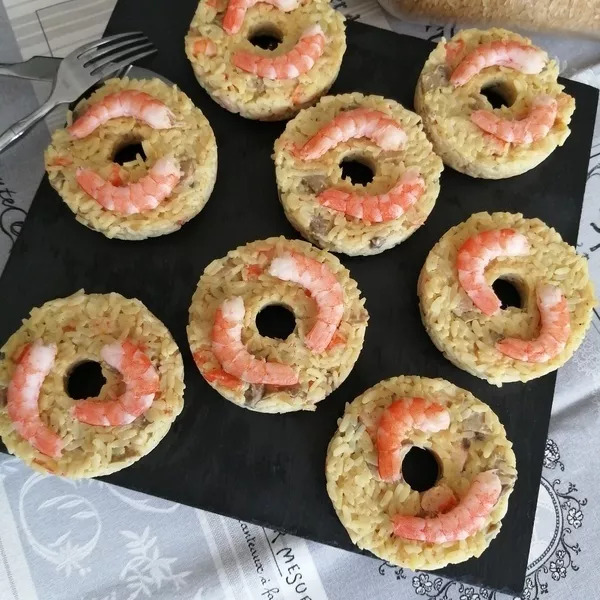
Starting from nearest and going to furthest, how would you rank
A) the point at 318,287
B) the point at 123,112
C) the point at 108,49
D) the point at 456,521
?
the point at 456,521, the point at 318,287, the point at 123,112, the point at 108,49

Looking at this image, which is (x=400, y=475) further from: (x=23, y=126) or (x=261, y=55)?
(x=23, y=126)

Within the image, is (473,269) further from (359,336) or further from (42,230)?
(42,230)

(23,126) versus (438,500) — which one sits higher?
(23,126)

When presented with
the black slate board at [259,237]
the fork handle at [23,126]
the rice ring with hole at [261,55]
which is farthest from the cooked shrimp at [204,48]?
the fork handle at [23,126]

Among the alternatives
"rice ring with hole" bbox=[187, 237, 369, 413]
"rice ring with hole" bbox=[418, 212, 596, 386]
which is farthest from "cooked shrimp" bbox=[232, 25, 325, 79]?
"rice ring with hole" bbox=[418, 212, 596, 386]

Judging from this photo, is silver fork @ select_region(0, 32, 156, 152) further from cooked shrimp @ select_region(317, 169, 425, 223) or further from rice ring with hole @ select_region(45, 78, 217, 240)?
cooked shrimp @ select_region(317, 169, 425, 223)

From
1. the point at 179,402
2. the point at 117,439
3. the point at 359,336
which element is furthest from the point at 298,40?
the point at 117,439

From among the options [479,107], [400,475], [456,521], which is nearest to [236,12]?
[479,107]
